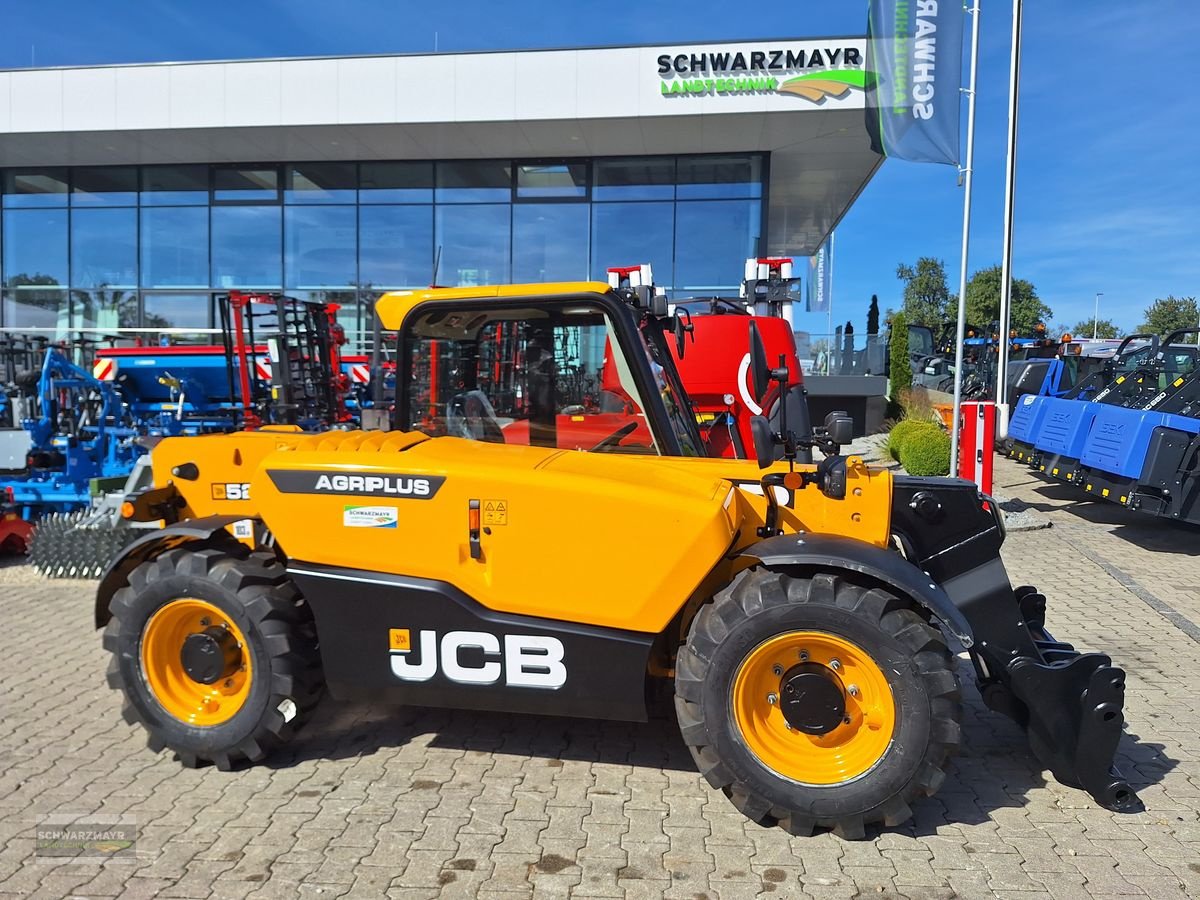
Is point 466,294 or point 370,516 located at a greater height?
point 466,294

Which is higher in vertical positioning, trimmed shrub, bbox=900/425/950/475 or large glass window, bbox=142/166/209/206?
large glass window, bbox=142/166/209/206

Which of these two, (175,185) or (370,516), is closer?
(370,516)

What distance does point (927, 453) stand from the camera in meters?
12.6

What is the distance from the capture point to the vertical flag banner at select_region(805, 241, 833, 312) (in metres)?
31.8

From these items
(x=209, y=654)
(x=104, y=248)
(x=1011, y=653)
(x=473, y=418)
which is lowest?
(x=209, y=654)

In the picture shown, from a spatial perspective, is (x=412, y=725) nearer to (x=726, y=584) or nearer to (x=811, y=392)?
(x=726, y=584)

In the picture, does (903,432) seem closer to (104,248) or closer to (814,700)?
(814,700)

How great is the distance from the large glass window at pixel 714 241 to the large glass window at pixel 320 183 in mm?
7553

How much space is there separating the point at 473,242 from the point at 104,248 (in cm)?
884

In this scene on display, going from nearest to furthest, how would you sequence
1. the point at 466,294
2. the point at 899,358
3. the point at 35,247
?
1. the point at 466,294
2. the point at 899,358
3. the point at 35,247

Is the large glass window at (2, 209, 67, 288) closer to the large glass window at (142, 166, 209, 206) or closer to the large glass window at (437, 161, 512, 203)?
the large glass window at (142, 166, 209, 206)

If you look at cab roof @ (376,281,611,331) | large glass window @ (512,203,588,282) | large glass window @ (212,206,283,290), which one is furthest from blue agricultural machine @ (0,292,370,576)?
large glass window @ (212,206,283,290)

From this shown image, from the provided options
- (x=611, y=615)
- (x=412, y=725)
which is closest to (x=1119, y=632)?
(x=611, y=615)

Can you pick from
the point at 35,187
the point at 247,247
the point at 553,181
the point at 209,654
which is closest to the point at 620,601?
the point at 209,654
